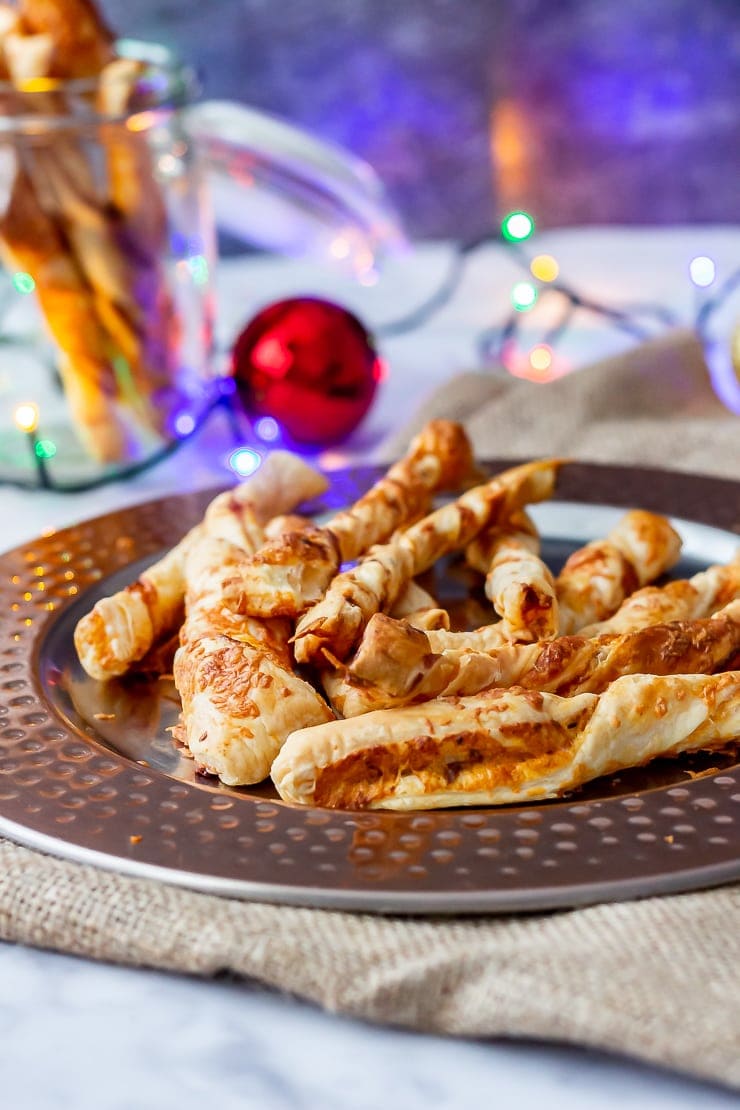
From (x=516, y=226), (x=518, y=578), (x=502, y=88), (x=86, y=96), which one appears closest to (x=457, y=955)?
(x=518, y=578)

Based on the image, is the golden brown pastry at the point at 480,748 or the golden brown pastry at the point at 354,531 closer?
the golden brown pastry at the point at 480,748

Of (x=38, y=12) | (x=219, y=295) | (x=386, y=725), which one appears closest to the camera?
(x=386, y=725)

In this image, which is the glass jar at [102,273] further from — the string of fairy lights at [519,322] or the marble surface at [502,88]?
the marble surface at [502,88]

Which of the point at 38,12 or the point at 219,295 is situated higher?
the point at 38,12

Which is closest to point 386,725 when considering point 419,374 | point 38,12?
point 38,12

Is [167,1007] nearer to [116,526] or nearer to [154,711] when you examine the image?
[154,711]

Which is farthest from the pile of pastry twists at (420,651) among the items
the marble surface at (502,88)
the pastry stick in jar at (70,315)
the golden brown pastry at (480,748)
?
the marble surface at (502,88)
